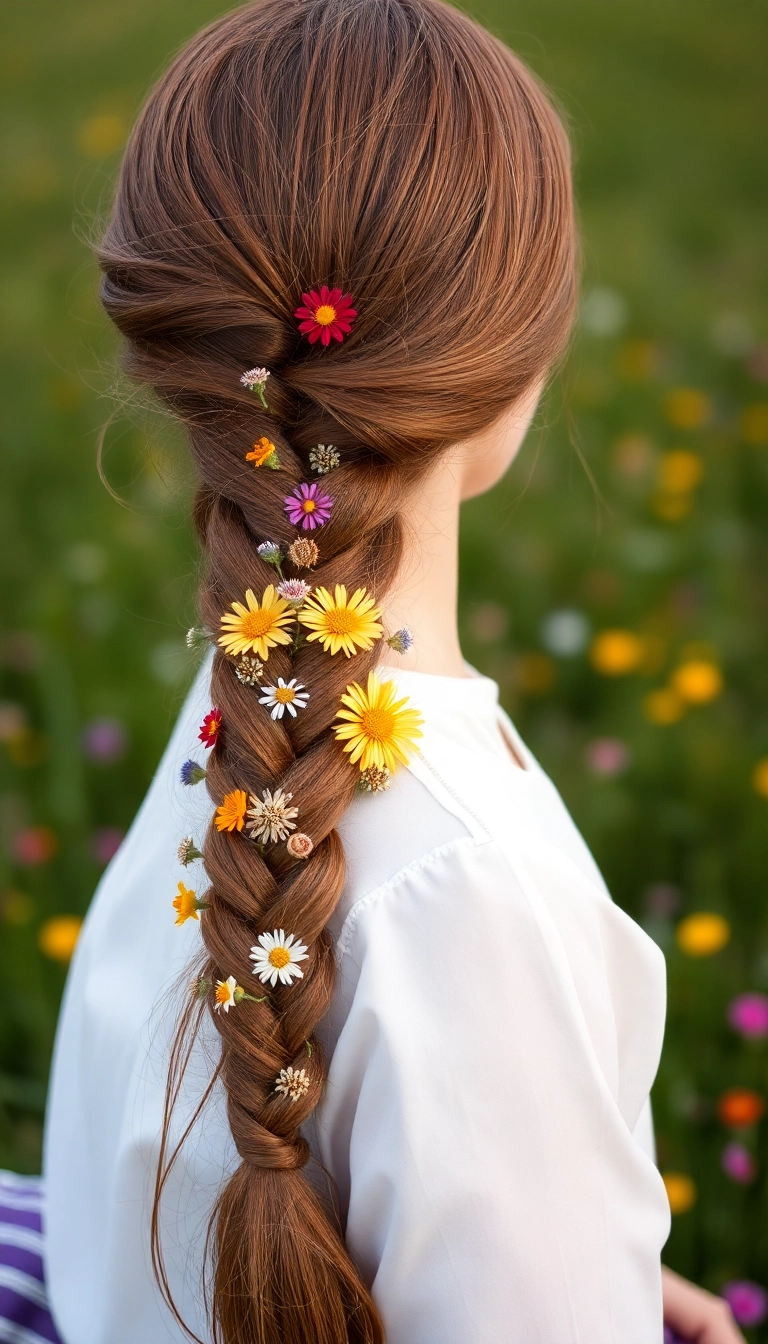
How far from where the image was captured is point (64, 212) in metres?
3.71

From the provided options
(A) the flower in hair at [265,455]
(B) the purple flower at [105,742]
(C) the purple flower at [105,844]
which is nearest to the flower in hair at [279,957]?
(A) the flower in hair at [265,455]

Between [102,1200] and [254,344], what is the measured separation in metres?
0.80

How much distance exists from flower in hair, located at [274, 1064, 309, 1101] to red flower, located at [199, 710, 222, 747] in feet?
0.81

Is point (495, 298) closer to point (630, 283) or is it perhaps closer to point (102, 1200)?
point (102, 1200)

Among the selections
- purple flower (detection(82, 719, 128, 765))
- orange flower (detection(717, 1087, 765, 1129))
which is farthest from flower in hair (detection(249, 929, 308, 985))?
purple flower (detection(82, 719, 128, 765))

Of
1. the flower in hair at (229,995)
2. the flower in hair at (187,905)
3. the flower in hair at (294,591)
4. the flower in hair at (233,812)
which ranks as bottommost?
the flower in hair at (229,995)

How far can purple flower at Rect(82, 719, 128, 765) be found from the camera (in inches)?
82.5

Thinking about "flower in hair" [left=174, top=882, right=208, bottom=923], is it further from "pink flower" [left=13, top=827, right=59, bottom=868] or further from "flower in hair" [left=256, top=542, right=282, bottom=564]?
"pink flower" [left=13, top=827, right=59, bottom=868]

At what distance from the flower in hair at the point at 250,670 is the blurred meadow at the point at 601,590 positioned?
265 mm

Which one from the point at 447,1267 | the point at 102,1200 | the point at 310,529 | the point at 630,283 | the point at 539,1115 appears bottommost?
the point at 102,1200

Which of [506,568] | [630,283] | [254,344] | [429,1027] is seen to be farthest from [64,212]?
[429,1027]

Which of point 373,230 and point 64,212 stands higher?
point 64,212

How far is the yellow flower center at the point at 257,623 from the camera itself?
2.81 ft

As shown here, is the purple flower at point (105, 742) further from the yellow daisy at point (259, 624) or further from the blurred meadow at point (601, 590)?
the yellow daisy at point (259, 624)
